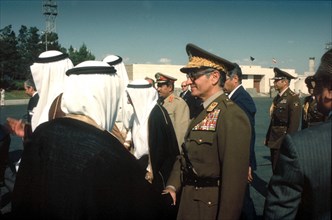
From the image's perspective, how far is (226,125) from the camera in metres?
2.64

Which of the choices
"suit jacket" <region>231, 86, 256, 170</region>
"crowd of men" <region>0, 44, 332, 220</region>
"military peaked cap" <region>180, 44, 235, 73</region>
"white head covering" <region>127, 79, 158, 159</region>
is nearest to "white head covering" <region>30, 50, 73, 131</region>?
"crowd of men" <region>0, 44, 332, 220</region>

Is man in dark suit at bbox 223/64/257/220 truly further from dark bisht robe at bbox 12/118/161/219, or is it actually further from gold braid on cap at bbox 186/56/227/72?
dark bisht robe at bbox 12/118/161/219

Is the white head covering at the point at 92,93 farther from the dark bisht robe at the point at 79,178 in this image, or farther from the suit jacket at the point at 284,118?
the suit jacket at the point at 284,118

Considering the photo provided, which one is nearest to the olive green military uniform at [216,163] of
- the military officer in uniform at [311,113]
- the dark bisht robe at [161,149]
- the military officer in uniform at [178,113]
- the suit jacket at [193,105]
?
the dark bisht robe at [161,149]

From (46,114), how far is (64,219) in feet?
5.44

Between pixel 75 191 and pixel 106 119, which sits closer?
pixel 75 191

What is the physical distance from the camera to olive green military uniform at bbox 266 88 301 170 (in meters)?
6.22

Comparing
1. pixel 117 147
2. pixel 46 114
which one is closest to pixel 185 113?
pixel 46 114

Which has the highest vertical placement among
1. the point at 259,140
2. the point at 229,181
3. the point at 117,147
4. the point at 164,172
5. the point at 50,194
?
the point at 117,147

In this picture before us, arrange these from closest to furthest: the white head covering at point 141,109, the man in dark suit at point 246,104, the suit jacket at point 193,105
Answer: the white head covering at point 141,109 < the man in dark suit at point 246,104 < the suit jacket at point 193,105

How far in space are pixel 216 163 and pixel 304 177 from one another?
1.12m

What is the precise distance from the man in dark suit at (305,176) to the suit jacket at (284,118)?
468cm

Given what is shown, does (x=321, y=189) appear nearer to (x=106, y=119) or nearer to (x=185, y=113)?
(x=106, y=119)

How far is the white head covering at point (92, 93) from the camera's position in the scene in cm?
201
